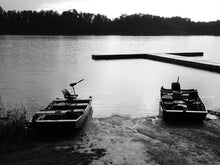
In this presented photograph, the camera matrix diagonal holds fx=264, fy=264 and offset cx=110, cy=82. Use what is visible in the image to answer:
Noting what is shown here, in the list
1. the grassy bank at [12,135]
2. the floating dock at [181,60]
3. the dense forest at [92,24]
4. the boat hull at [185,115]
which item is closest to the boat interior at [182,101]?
the boat hull at [185,115]

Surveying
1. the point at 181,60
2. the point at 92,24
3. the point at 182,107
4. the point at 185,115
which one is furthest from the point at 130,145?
the point at 92,24

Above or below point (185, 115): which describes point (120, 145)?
below

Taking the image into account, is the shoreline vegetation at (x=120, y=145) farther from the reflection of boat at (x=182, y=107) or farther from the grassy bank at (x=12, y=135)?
the reflection of boat at (x=182, y=107)

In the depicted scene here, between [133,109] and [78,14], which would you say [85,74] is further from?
[78,14]

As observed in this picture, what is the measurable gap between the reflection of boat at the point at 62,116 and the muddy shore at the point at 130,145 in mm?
291

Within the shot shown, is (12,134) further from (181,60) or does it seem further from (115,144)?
(181,60)

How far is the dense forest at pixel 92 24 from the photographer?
92.1 m

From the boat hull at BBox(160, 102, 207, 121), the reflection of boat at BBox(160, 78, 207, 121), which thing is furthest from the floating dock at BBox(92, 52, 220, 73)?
the boat hull at BBox(160, 102, 207, 121)

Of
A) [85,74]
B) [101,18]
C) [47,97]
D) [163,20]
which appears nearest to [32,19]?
[101,18]

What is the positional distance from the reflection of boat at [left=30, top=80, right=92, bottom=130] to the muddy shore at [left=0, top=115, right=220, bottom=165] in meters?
0.29

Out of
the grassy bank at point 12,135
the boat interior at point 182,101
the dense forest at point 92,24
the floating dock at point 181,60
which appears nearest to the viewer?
the grassy bank at point 12,135

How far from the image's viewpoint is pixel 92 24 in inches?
4001

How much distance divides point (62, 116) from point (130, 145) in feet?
7.13

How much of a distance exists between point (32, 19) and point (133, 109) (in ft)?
294
